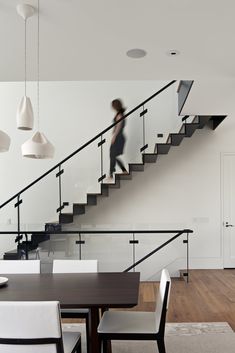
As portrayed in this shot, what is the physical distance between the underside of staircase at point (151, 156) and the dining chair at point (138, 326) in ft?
12.0

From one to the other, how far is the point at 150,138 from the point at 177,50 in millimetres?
3527

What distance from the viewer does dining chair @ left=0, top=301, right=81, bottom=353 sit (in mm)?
1897

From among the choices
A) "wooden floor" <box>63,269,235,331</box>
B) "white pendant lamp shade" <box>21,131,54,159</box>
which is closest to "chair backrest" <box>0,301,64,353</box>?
"white pendant lamp shade" <box>21,131,54,159</box>

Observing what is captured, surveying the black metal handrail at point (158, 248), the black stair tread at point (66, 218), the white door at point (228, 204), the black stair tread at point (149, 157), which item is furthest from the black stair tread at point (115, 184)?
the white door at point (228, 204)

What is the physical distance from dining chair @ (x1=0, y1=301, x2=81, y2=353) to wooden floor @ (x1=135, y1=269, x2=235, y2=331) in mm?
2391

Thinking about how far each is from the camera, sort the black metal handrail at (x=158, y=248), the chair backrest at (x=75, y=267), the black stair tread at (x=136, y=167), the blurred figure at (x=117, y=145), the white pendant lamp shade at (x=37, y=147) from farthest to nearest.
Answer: the blurred figure at (x=117, y=145)
the black stair tread at (x=136, y=167)
the black metal handrail at (x=158, y=248)
the chair backrest at (x=75, y=267)
the white pendant lamp shade at (x=37, y=147)

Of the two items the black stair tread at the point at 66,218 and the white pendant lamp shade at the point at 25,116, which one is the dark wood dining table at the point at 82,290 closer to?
the white pendant lamp shade at the point at 25,116

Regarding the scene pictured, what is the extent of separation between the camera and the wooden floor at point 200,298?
4102mm

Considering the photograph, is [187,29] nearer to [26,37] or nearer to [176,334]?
[26,37]

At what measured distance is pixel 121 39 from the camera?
3.02 meters

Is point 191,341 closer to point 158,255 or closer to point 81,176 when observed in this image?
point 158,255

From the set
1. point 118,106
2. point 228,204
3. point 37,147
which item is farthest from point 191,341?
point 118,106

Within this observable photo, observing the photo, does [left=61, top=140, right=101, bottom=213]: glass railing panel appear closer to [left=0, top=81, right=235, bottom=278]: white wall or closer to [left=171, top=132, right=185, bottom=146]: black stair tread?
[left=0, top=81, right=235, bottom=278]: white wall

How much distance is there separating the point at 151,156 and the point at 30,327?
4.90m
